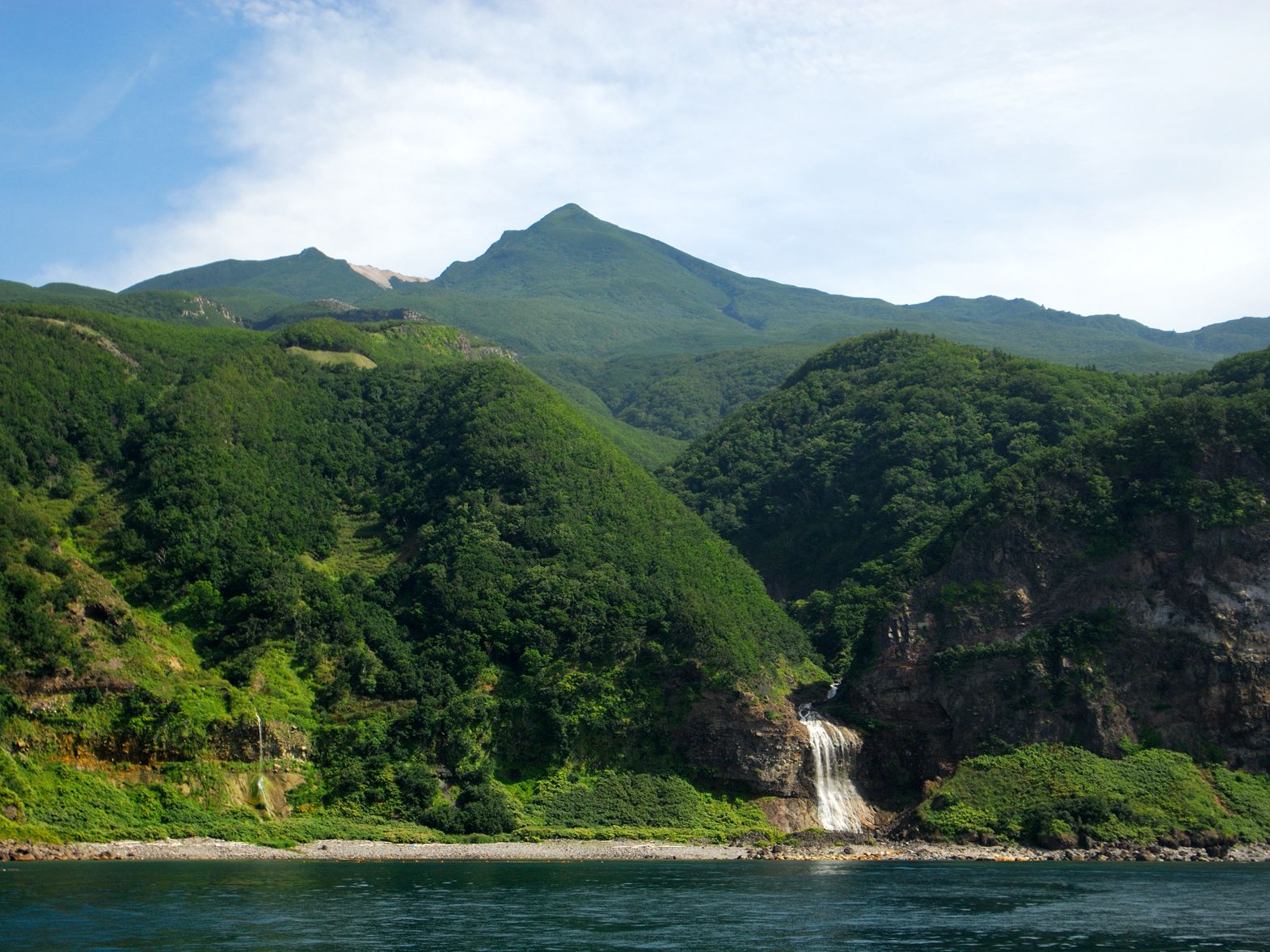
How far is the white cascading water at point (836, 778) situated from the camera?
9581cm

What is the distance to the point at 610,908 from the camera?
2127 inches

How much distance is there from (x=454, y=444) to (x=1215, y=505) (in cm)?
6522

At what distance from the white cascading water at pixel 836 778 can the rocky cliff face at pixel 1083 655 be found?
1.80 metres

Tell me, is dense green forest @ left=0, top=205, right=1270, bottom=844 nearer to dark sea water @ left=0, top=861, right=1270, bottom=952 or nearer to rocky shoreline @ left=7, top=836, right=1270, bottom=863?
rocky shoreline @ left=7, top=836, right=1270, bottom=863

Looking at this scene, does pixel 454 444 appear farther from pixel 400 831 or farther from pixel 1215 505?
pixel 1215 505

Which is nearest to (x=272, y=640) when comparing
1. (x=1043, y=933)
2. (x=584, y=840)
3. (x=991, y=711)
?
(x=584, y=840)

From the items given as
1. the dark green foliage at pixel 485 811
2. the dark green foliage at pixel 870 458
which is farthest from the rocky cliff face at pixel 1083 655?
the dark green foliage at pixel 485 811

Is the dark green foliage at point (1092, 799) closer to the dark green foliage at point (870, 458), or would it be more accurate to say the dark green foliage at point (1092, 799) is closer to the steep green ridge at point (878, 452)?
the dark green foliage at point (870, 458)

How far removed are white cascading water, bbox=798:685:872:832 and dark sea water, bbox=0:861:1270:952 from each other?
2322 centimetres

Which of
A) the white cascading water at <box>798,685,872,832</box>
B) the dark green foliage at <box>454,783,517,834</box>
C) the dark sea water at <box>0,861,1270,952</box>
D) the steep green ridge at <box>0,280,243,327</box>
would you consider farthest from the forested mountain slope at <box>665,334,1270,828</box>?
the steep green ridge at <box>0,280,243,327</box>

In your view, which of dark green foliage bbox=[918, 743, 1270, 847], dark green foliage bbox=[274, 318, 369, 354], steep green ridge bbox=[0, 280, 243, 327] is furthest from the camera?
steep green ridge bbox=[0, 280, 243, 327]

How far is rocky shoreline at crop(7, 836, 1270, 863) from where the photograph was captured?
72938 mm

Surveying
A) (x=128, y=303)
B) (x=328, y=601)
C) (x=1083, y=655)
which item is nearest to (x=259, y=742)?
(x=328, y=601)

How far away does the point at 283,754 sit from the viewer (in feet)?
270
